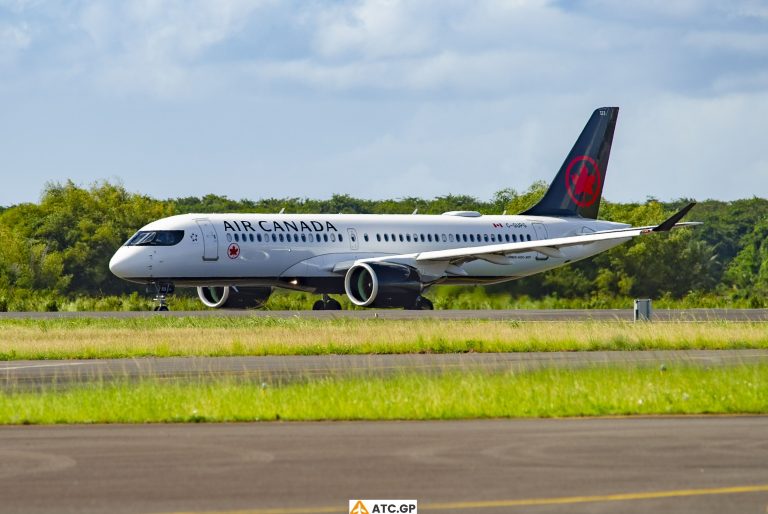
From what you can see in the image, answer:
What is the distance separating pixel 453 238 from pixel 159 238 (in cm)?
1479

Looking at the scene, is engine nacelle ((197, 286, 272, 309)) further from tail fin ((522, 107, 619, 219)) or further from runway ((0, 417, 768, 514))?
runway ((0, 417, 768, 514))

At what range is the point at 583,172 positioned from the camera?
68.6 m

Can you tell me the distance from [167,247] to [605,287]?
32745 mm

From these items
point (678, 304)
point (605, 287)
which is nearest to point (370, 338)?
point (678, 304)

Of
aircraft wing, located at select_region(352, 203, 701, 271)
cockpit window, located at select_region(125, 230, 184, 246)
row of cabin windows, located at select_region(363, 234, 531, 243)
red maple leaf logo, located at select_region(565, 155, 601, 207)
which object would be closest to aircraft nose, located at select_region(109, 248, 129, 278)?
cockpit window, located at select_region(125, 230, 184, 246)

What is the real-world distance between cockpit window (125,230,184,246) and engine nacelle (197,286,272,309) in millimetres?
5350

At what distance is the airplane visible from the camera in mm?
53969

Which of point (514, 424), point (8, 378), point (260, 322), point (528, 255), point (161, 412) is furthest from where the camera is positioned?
point (528, 255)

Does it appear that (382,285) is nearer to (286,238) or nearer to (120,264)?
(286,238)

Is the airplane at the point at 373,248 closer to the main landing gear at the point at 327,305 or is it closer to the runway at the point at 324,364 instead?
the main landing gear at the point at 327,305

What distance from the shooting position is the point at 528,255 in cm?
→ 6378

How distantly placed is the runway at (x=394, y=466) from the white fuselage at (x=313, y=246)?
36.2 m

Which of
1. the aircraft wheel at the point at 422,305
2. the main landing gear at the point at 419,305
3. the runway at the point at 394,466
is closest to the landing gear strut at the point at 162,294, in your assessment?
the main landing gear at the point at 419,305

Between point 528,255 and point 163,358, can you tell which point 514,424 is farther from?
point 528,255
